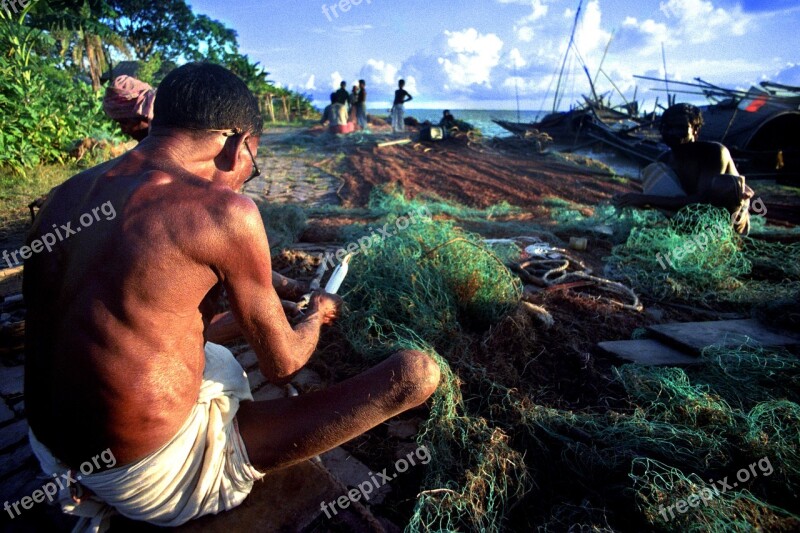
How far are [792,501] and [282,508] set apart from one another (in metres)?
1.82

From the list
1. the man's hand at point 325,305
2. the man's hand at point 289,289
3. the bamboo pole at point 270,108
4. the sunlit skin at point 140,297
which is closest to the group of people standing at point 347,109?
the bamboo pole at point 270,108

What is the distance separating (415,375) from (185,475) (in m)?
0.84

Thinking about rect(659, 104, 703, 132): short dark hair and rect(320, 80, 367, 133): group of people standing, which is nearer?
rect(659, 104, 703, 132): short dark hair

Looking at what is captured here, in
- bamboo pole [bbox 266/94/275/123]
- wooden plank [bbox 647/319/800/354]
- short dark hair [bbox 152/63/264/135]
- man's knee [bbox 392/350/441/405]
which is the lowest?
wooden plank [bbox 647/319/800/354]

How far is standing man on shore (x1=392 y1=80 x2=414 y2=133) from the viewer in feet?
58.1

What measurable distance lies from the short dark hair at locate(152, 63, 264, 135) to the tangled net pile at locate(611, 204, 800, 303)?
3.59 m

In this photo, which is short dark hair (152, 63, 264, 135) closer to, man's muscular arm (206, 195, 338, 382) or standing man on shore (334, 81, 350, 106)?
man's muscular arm (206, 195, 338, 382)

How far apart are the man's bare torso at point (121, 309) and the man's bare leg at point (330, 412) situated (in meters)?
0.31

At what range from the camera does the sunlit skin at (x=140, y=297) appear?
1187 millimetres

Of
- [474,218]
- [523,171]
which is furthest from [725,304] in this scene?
[523,171]

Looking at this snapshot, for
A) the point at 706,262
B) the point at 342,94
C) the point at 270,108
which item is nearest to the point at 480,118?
the point at 270,108

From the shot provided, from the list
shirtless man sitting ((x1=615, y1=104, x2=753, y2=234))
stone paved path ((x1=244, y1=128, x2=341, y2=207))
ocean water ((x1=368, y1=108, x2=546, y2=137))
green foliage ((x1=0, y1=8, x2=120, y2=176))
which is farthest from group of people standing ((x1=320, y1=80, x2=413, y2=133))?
shirtless man sitting ((x1=615, y1=104, x2=753, y2=234))

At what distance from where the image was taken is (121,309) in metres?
Answer: 1.18

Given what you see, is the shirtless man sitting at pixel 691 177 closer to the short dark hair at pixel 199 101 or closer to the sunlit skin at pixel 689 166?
the sunlit skin at pixel 689 166
